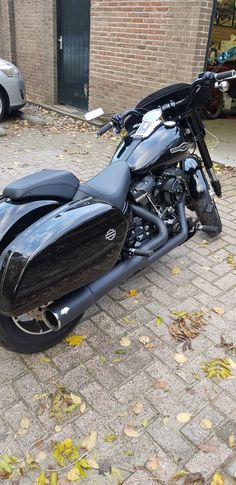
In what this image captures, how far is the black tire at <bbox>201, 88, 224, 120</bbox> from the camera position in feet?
27.0

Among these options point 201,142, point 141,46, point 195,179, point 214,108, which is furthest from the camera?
point 214,108

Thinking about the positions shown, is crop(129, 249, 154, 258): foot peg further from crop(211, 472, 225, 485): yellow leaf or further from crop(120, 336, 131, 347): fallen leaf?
crop(211, 472, 225, 485): yellow leaf

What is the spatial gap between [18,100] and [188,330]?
644 centimetres

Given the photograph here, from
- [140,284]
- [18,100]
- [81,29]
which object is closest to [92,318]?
[140,284]

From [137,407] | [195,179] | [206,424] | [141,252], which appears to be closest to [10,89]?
[195,179]

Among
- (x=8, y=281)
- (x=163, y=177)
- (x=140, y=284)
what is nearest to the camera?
(x=8, y=281)

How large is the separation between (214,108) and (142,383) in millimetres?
7470

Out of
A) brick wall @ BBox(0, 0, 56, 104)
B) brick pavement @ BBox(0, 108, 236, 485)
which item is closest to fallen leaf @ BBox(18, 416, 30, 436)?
brick pavement @ BBox(0, 108, 236, 485)

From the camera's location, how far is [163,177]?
8.99 feet

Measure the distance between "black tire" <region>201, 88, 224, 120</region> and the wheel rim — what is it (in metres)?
7.12

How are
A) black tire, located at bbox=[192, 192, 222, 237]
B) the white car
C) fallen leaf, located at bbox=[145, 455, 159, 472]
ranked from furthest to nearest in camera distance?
the white car, black tire, located at bbox=[192, 192, 222, 237], fallen leaf, located at bbox=[145, 455, 159, 472]

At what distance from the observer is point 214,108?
8430mm

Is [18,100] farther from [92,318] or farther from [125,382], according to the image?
[125,382]

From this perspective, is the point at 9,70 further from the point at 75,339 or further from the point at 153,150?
the point at 75,339
